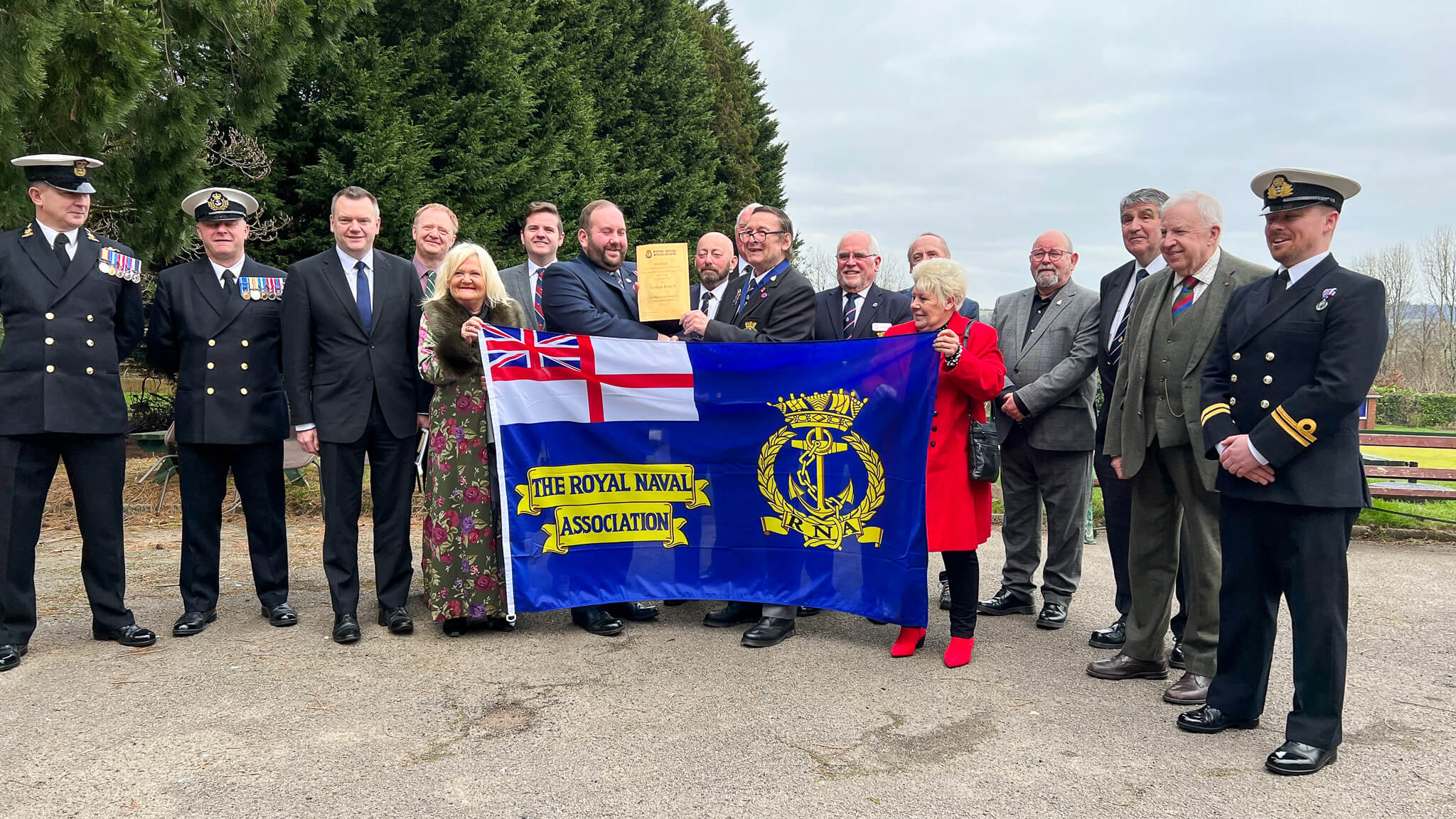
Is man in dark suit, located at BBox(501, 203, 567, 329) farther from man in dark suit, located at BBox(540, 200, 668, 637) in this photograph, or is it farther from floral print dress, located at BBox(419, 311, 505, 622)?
floral print dress, located at BBox(419, 311, 505, 622)

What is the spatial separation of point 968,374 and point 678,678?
1.95 m

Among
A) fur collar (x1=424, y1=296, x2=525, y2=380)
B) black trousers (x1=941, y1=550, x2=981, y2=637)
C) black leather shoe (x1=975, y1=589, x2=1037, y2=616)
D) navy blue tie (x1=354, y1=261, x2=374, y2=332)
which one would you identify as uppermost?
navy blue tie (x1=354, y1=261, x2=374, y2=332)

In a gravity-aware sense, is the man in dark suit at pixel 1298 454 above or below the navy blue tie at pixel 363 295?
below

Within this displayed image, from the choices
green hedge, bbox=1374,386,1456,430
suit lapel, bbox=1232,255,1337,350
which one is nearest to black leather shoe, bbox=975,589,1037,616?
suit lapel, bbox=1232,255,1337,350

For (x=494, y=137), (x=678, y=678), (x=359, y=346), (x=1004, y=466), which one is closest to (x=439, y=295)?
(x=359, y=346)

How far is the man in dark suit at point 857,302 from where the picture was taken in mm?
5793

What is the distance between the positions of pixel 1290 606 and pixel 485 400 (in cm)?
385

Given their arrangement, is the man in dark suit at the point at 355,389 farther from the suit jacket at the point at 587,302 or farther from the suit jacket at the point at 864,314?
the suit jacket at the point at 864,314

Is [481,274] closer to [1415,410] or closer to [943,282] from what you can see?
[943,282]

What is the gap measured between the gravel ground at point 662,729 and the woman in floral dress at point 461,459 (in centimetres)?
26

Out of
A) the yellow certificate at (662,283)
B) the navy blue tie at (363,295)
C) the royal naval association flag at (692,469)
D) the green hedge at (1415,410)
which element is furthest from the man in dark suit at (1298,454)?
the green hedge at (1415,410)

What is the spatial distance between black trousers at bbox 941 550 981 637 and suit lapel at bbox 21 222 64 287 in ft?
15.1

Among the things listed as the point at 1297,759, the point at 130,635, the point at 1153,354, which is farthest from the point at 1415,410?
the point at 130,635

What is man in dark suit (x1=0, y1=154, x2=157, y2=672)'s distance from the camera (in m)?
4.85
